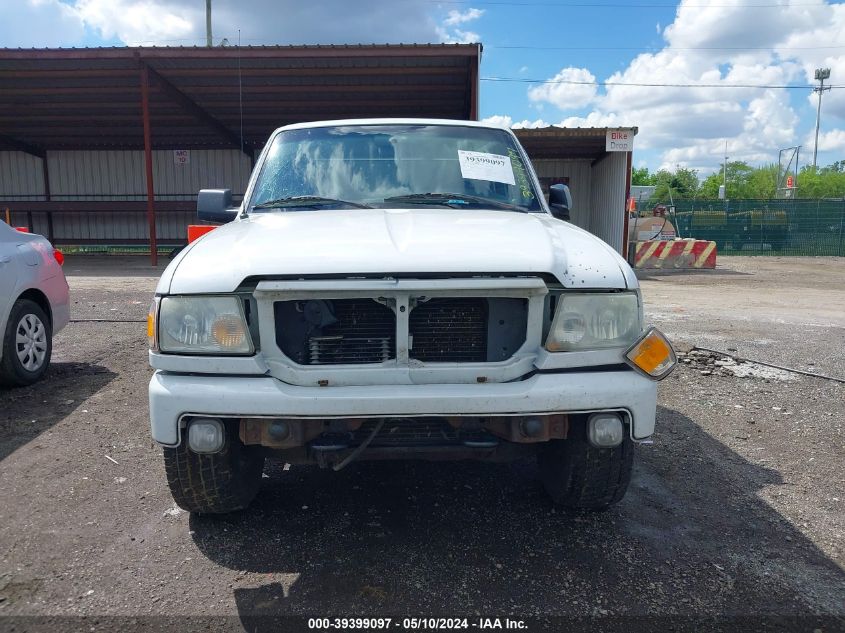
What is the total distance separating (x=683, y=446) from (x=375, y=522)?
2118mm

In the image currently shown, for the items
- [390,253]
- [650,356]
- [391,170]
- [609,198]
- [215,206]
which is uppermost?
[609,198]

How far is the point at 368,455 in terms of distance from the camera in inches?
103

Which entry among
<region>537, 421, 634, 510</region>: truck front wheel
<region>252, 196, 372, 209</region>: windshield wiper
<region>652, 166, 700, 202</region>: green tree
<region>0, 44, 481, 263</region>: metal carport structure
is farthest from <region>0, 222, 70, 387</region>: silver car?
<region>652, 166, 700, 202</region>: green tree

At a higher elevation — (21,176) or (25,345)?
(21,176)

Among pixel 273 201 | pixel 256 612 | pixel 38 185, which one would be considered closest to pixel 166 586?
pixel 256 612

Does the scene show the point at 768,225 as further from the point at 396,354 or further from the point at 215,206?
the point at 396,354

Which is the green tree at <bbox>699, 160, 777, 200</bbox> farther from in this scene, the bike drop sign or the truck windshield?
the truck windshield

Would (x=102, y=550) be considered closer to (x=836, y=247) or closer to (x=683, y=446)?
(x=683, y=446)

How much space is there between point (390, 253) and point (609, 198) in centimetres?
1610

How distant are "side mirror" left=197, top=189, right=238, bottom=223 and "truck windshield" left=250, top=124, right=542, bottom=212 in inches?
13.1

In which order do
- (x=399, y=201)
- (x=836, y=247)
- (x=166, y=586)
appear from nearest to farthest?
(x=166, y=586), (x=399, y=201), (x=836, y=247)

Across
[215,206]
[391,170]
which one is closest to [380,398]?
[391,170]

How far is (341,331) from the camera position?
98.7 inches

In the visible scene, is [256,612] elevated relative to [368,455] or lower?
lower
